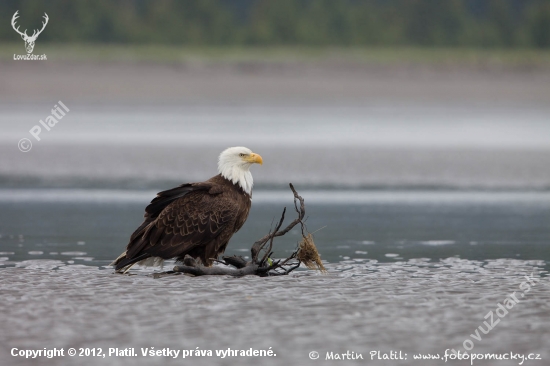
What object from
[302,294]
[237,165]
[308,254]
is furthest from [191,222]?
[302,294]

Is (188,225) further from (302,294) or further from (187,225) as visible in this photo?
(302,294)

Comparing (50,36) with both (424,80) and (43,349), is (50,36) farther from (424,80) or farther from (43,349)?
(43,349)

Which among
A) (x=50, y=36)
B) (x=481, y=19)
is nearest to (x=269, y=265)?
(x=50, y=36)

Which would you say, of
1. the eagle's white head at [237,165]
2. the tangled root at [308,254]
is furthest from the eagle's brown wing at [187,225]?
the tangled root at [308,254]

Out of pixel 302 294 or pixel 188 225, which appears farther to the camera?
pixel 188 225

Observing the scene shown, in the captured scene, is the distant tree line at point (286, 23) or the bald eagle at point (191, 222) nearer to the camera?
the bald eagle at point (191, 222)

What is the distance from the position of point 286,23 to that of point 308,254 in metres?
39.6

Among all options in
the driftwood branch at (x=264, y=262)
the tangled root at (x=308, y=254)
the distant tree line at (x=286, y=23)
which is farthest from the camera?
the distant tree line at (x=286, y=23)

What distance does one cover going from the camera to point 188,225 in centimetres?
795

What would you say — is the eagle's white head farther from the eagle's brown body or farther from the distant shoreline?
the distant shoreline

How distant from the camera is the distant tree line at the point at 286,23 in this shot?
4544 cm

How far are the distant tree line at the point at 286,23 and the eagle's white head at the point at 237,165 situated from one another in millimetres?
36317

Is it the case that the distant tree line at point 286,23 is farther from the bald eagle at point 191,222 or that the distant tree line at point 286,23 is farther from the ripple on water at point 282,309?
the ripple on water at point 282,309

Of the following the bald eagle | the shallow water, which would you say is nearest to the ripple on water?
the shallow water
